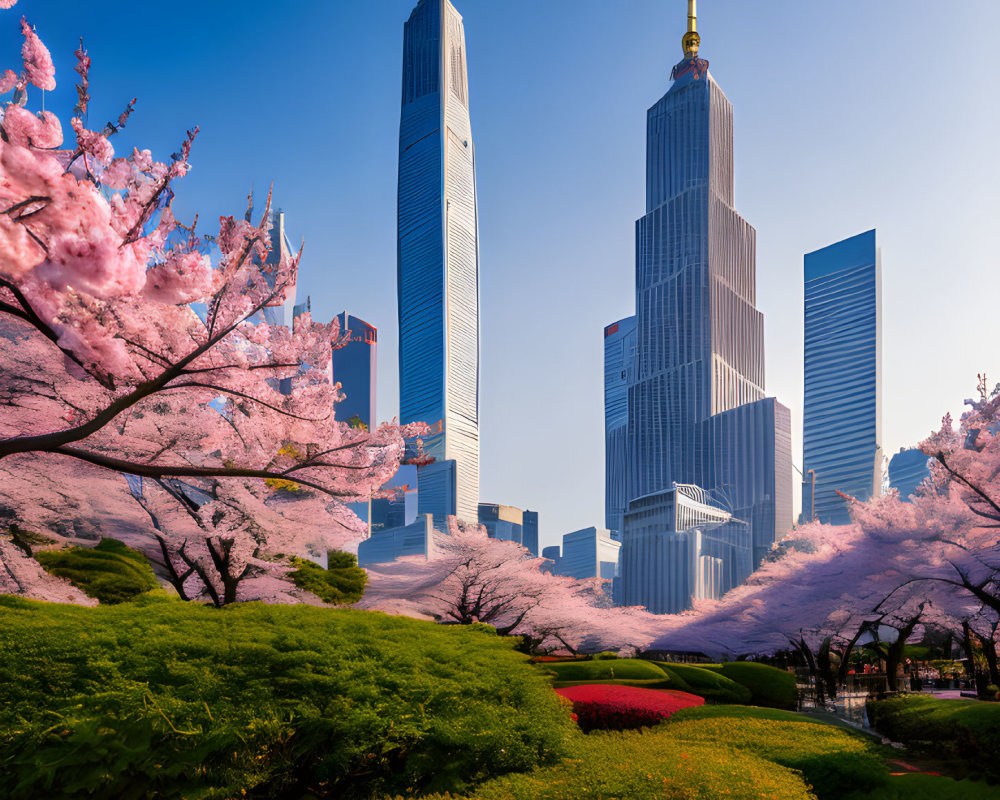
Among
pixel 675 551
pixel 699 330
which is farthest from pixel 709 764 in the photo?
pixel 699 330

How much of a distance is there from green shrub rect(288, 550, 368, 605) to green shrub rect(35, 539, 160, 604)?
465 centimetres

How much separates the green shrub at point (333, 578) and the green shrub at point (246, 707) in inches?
557

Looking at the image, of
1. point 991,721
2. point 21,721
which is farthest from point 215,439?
point 991,721

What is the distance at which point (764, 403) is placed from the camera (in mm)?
137000

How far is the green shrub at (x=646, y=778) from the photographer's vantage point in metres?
5.95

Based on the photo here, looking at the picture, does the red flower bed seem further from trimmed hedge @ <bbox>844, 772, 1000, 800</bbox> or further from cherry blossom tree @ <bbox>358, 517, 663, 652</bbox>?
cherry blossom tree @ <bbox>358, 517, 663, 652</bbox>

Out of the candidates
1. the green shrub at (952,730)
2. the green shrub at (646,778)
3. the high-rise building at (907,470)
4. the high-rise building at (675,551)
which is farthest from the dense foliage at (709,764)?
the high-rise building at (907,470)

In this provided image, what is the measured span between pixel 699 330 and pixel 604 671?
436ft

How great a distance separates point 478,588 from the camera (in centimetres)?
3362

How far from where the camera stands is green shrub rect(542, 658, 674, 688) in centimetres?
2020

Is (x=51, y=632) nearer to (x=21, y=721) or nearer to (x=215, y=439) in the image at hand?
(x=21, y=721)

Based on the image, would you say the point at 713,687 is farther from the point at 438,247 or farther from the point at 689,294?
the point at 689,294

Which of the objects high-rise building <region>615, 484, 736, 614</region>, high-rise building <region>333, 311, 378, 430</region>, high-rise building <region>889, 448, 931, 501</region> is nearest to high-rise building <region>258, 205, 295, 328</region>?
high-rise building <region>333, 311, 378, 430</region>

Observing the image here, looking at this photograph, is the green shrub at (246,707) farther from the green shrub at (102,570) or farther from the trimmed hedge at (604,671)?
the trimmed hedge at (604,671)
